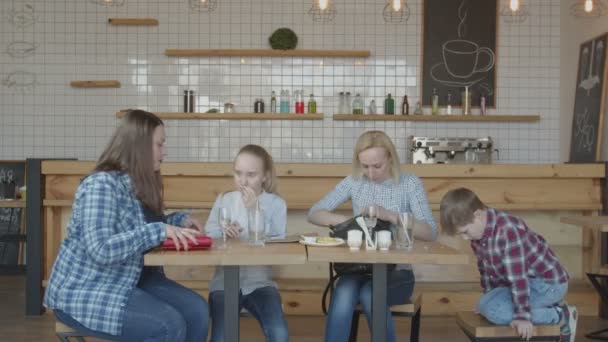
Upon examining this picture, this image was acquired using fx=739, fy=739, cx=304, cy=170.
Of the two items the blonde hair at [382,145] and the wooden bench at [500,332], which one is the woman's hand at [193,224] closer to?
the blonde hair at [382,145]

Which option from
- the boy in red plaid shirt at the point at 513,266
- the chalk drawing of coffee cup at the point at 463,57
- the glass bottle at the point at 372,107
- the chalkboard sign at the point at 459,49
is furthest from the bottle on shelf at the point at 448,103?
the boy in red plaid shirt at the point at 513,266

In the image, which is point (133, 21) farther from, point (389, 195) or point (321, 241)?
point (321, 241)

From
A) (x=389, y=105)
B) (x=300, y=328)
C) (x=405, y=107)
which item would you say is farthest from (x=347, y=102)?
(x=300, y=328)

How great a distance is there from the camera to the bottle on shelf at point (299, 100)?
643cm

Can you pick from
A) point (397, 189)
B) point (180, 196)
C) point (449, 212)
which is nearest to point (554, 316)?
point (449, 212)

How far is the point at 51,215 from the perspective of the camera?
4414mm

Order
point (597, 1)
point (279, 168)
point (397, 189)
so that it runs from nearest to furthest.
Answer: point (397, 189)
point (279, 168)
point (597, 1)

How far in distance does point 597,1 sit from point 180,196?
3198 millimetres

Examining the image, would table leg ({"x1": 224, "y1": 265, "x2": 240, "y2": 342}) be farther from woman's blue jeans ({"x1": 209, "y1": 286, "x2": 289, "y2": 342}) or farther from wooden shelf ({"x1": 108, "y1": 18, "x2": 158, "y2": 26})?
wooden shelf ({"x1": 108, "y1": 18, "x2": 158, "y2": 26})

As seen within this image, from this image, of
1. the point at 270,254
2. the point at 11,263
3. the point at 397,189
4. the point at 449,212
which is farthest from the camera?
the point at 11,263

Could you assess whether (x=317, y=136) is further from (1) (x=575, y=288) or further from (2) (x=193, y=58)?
(1) (x=575, y=288)

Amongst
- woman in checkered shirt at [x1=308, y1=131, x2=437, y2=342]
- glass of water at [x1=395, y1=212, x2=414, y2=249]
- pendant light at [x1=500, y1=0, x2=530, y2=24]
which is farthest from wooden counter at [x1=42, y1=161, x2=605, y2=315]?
pendant light at [x1=500, y1=0, x2=530, y2=24]

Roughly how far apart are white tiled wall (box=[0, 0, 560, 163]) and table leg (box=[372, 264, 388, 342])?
420cm

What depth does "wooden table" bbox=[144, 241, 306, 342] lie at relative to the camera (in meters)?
2.15
